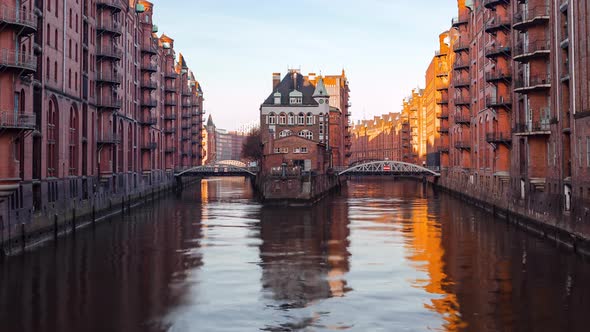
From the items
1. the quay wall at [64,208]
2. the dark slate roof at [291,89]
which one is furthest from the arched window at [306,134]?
the quay wall at [64,208]

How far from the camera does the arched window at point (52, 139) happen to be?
137 feet

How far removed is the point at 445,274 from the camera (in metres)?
27.1

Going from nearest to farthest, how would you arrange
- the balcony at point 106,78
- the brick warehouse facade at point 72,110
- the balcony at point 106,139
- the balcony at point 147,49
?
the brick warehouse facade at point 72,110 < the balcony at point 106,78 < the balcony at point 106,139 < the balcony at point 147,49

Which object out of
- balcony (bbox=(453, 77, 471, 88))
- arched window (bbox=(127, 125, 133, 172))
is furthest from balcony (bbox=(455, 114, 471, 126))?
arched window (bbox=(127, 125, 133, 172))

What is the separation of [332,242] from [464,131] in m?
44.3

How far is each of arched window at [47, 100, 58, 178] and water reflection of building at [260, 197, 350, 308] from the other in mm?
14582

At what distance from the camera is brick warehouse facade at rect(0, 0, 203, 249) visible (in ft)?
106

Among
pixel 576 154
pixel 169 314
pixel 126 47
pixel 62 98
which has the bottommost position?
pixel 169 314

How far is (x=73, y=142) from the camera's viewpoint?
4794 cm

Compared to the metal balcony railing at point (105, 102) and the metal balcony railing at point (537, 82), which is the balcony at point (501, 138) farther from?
the metal balcony railing at point (105, 102)

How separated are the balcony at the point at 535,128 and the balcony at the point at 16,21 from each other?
30.4m

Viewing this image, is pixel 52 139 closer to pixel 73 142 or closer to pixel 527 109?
pixel 73 142

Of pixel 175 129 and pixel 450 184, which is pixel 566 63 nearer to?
pixel 450 184

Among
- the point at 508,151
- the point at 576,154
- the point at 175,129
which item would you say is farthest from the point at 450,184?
the point at 576,154
